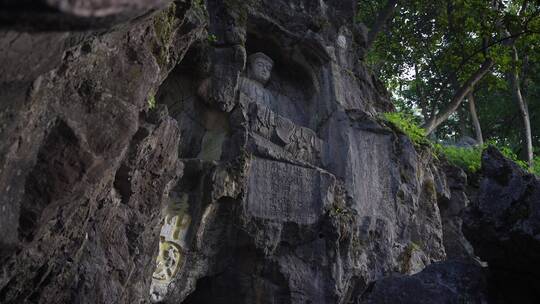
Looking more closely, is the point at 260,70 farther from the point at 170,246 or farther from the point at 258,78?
the point at 170,246

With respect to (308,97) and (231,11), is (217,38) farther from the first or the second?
(308,97)

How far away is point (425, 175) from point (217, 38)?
17.4ft

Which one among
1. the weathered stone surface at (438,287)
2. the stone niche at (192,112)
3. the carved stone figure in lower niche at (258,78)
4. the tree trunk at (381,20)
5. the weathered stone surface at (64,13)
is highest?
the tree trunk at (381,20)

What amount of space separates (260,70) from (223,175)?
11.9 feet

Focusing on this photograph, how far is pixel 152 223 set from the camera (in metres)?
5.57

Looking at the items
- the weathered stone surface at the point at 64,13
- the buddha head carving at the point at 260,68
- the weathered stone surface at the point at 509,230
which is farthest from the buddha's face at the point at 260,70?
the weathered stone surface at the point at 64,13

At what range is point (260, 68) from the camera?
9781 millimetres

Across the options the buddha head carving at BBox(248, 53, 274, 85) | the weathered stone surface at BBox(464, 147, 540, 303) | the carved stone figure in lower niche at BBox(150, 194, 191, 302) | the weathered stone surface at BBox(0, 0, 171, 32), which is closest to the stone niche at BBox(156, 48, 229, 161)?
the carved stone figure in lower niche at BBox(150, 194, 191, 302)

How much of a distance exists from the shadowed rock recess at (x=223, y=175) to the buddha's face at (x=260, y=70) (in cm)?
3

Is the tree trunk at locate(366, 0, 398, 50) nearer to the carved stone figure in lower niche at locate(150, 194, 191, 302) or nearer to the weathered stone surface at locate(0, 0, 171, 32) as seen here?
the carved stone figure in lower niche at locate(150, 194, 191, 302)

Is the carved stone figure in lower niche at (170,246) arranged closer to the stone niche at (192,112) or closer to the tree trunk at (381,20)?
the stone niche at (192,112)

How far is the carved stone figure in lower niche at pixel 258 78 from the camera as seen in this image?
9562 mm

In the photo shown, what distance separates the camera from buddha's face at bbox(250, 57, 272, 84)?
9.75m

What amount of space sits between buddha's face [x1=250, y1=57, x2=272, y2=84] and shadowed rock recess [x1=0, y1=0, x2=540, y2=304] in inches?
1.4
